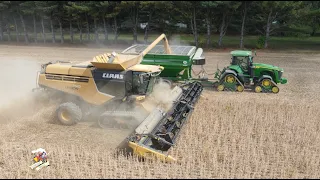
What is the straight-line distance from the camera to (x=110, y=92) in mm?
8812

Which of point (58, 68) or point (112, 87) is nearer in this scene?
point (112, 87)

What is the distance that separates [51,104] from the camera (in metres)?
10.2

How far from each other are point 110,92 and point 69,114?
125 centimetres

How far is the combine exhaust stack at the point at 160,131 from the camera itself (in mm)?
6500

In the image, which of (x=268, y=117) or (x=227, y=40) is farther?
(x=227, y=40)

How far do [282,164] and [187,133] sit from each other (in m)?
2.43

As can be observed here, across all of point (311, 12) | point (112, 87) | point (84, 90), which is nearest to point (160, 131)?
point (112, 87)

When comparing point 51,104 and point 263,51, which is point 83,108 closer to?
point 51,104

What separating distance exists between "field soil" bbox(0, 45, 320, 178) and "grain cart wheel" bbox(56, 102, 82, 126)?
0.17 meters

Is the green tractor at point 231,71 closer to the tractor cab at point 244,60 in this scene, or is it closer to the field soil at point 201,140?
the tractor cab at point 244,60

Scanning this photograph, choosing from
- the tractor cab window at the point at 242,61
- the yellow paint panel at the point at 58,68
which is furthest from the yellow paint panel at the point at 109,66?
the tractor cab window at the point at 242,61

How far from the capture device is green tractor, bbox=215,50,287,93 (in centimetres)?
1236

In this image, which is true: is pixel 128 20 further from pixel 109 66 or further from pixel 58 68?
pixel 109 66

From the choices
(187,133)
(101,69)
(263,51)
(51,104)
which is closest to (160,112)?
(187,133)
